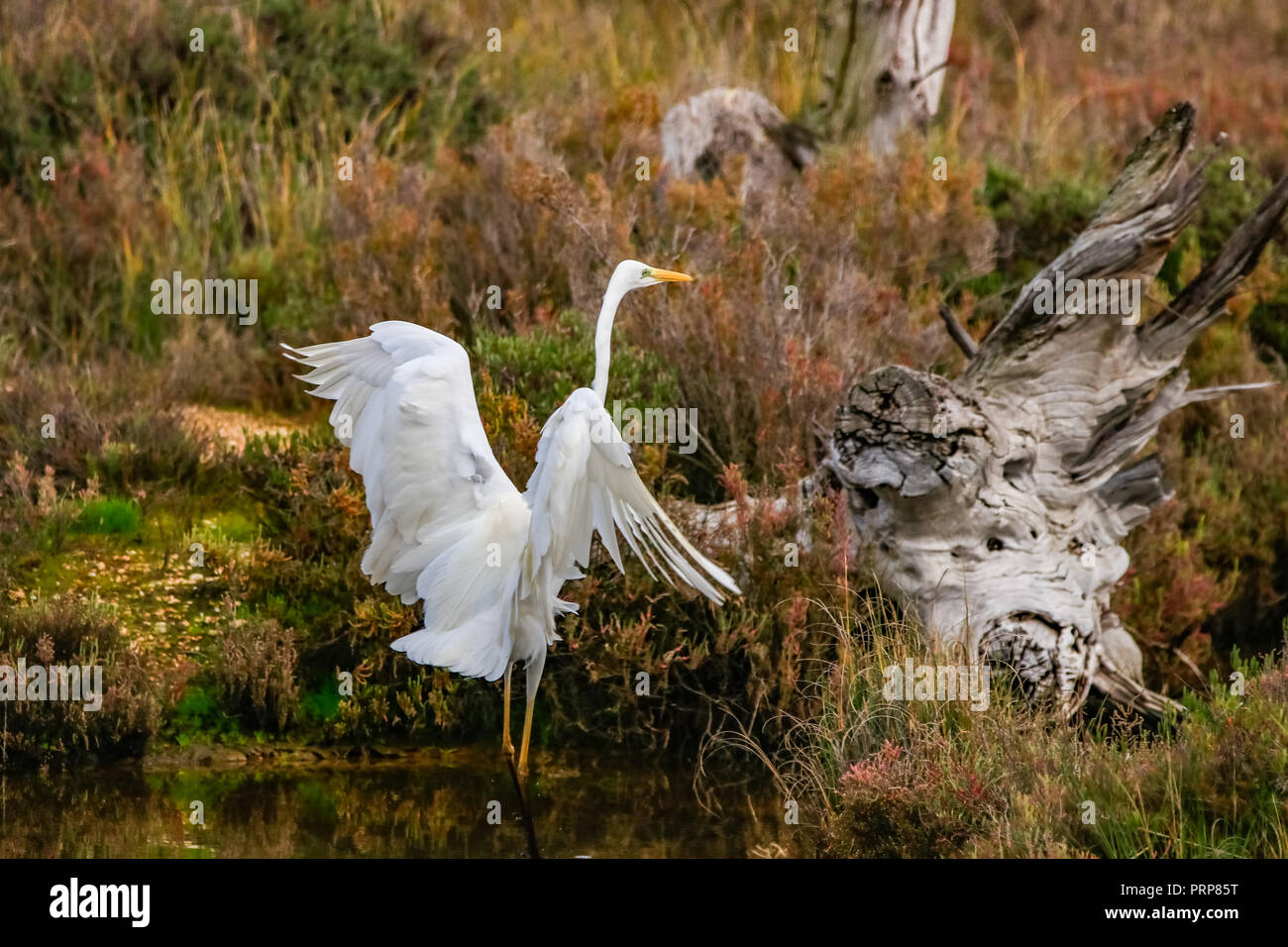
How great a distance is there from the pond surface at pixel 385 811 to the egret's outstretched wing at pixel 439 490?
0.94 meters

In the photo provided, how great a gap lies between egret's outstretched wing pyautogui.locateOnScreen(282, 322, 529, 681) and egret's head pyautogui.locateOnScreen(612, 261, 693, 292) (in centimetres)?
61

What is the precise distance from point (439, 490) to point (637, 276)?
3.40 ft

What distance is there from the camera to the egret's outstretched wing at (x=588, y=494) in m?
4.51

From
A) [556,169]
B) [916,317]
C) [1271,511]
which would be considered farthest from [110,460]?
[1271,511]

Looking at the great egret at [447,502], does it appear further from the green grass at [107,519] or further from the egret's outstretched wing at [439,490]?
the green grass at [107,519]

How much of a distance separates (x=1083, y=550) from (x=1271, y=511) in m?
2.32

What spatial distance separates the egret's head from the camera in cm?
541
